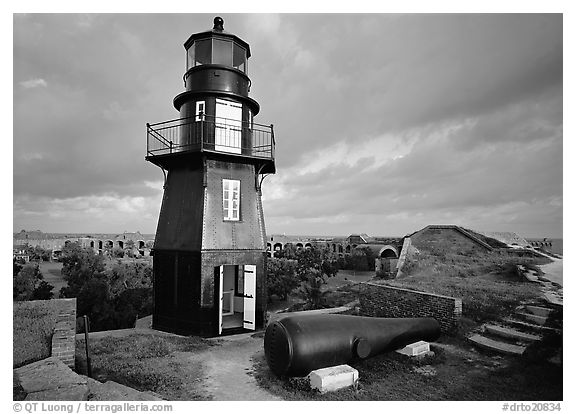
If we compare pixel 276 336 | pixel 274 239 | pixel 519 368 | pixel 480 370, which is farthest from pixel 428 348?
pixel 274 239

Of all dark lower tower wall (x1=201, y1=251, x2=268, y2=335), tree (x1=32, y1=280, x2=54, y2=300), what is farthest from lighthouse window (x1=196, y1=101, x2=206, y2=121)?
tree (x1=32, y1=280, x2=54, y2=300)

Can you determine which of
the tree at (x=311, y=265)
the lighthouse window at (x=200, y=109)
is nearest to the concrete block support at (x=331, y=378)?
the lighthouse window at (x=200, y=109)

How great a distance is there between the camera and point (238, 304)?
12.5m

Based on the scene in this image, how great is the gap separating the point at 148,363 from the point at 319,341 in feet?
12.9

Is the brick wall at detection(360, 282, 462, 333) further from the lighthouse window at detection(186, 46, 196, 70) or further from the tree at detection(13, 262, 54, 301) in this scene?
the tree at detection(13, 262, 54, 301)

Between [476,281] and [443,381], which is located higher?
[476,281]

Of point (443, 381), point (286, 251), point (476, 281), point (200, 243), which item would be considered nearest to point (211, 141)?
point (200, 243)

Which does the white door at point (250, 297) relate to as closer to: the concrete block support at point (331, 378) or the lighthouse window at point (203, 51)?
the concrete block support at point (331, 378)

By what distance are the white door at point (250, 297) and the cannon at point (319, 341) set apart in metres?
3.83

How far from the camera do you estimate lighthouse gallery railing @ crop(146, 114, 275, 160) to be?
33.2ft

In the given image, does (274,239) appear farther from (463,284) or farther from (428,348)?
(428,348)

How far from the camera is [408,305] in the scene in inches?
396

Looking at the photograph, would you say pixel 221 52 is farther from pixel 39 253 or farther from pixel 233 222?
pixel 39 253
